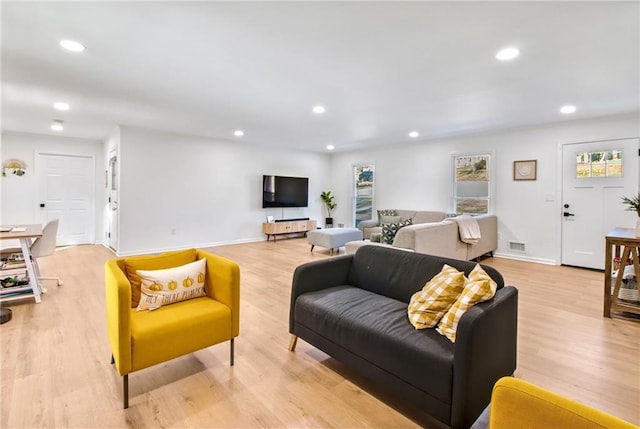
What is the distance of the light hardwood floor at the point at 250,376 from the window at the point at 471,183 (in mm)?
2906

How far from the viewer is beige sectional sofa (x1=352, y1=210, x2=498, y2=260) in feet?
12.0

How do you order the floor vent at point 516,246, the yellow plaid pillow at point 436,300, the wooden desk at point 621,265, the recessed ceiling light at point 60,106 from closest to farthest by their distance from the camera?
the yellow plaid pillow at point 436,300 → the wooden desk at point 621,265 → the recessed ceiling light at point 60,106 → the floor vent at point 516,246

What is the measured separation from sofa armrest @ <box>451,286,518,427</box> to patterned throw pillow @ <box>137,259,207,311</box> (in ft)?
5.57

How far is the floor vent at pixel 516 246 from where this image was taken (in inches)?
214

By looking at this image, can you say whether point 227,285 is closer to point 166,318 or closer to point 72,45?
point 166,318

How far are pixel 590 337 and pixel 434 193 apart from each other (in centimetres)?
426

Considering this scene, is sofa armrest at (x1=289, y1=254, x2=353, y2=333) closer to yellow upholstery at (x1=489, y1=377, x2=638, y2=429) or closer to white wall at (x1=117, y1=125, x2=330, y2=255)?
yellow upholstery at (x1=489, y1=377, x2=638, y2=429)

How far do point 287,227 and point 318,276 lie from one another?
5.34 m

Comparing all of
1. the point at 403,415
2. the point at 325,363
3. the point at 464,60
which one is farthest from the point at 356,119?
the point at 403,415

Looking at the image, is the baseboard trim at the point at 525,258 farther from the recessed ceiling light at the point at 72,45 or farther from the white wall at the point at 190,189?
the recessed ceiling light at the point at 72,45

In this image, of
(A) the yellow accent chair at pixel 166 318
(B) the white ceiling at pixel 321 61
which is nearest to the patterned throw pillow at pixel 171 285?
(A) the yellow accent chair at pixel 166 318

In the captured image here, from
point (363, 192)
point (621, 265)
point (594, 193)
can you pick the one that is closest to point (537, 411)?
point (621, 265)

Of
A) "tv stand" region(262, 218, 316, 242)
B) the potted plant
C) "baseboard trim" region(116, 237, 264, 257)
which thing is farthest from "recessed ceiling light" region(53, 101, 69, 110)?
the potted plant

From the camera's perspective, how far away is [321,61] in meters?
2.78
